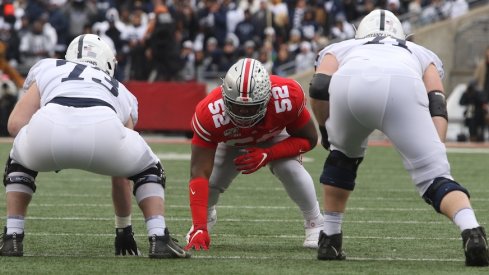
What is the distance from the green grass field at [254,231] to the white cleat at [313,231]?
0.10m

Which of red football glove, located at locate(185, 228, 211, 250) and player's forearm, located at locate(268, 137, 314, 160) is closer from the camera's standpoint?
red football glove, located at locate(185, 228, 211, 250)

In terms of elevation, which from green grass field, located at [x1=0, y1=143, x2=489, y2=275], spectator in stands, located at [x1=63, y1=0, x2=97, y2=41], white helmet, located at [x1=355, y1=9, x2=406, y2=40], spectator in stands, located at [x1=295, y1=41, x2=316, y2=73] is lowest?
spectator in stands, located at [x1=295, y1=41, x2=316, y2=73]

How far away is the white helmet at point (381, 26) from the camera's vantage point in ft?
21.0

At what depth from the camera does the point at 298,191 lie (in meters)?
7.18

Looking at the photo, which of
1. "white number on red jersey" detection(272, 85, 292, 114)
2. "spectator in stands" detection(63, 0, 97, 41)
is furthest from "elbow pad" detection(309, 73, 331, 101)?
"spectator in stands" detection(63, 0, 97, 41)

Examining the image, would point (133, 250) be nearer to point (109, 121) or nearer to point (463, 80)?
point (109, 121)

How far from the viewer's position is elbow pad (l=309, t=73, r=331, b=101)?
6090mm

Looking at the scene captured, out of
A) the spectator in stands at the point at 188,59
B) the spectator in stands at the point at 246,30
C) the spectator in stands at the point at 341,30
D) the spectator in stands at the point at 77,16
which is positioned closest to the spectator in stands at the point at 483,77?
the spectator in stands at the point at 341,30

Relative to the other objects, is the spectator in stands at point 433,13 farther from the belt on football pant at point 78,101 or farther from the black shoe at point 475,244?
the black shoe at point 475,244

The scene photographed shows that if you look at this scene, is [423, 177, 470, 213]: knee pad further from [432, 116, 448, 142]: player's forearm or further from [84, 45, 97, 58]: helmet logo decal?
[84, 45, 97, 58]: helmet logo decal

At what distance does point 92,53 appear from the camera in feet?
21.5

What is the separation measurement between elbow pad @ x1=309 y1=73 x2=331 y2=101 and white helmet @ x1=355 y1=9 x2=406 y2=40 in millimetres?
453

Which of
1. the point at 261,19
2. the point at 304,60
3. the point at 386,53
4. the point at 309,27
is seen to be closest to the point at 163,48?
the point at 261,19

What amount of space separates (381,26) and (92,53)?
5.01 ft
